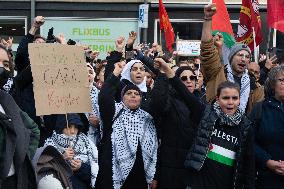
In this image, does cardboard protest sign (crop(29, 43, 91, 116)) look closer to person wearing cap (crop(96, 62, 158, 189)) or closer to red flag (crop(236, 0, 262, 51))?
person wearing cap (crop(96, 62, 158, 189))

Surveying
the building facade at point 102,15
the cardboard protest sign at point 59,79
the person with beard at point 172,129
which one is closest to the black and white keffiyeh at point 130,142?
the person with beard at point 172,129

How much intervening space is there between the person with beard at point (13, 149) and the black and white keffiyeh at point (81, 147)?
5.35 ft

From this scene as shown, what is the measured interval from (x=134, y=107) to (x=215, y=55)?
0.93 m

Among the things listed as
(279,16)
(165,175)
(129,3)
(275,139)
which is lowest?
(165,175)

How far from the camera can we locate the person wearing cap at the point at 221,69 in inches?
257

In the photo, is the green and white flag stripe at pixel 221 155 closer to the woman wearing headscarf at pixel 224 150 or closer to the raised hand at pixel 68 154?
the woman wearing headscarf at pixel 224 150

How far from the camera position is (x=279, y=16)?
935cm

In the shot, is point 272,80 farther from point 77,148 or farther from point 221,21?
point 221,21

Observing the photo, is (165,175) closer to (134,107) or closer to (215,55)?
(134,107)

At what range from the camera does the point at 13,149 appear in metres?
4.77

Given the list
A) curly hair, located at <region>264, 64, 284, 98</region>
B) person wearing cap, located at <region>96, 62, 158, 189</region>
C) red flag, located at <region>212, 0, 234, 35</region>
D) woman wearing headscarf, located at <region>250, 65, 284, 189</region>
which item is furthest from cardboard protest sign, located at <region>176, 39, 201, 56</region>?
woman wearing headscarf, located at <region>250, 65, 284, 189</region>

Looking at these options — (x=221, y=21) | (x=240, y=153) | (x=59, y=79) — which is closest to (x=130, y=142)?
(x=59, y=79)

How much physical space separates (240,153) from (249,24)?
5.07 metres

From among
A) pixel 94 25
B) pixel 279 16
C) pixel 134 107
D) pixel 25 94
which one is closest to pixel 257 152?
pixel 134 107
